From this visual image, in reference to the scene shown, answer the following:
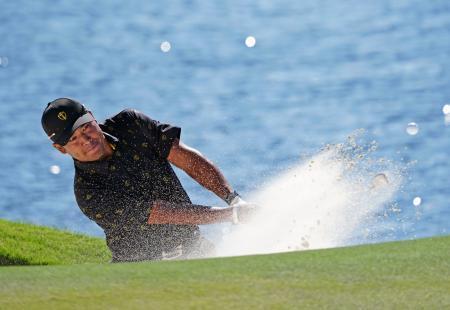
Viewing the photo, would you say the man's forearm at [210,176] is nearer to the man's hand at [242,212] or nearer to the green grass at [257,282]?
the man's hand at [242,212]

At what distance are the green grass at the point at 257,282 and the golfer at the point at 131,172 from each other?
138 cm

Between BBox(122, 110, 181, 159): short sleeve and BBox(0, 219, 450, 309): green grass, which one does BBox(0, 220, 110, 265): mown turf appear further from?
BBox(0, 219, 450, 309): green grass

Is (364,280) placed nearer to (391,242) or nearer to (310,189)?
(391,242)

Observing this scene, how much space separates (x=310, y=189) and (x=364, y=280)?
2912 millimetres

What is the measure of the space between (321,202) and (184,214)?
54.7 inches

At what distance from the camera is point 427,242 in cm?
326

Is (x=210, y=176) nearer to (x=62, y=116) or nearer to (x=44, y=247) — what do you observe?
(x=62, y=116)

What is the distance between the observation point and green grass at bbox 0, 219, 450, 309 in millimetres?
2670

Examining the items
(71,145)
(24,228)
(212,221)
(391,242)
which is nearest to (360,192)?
(212,221)

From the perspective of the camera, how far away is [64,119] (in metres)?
4.60

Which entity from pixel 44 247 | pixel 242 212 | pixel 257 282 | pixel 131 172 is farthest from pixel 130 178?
pixel 44 247

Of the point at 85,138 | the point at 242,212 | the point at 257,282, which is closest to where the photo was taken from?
the point at 257,282

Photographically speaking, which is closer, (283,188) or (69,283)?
(69,283)

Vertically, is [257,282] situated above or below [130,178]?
below
